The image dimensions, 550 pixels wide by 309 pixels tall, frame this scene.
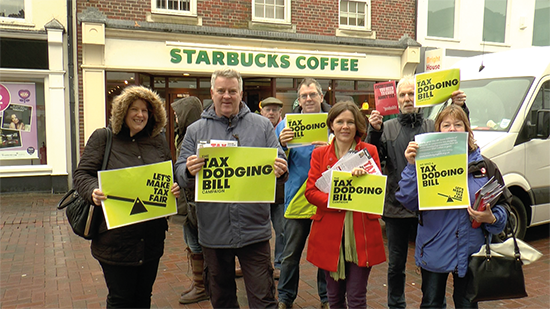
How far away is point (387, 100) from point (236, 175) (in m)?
1.81

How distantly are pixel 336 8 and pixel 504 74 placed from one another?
6.99m

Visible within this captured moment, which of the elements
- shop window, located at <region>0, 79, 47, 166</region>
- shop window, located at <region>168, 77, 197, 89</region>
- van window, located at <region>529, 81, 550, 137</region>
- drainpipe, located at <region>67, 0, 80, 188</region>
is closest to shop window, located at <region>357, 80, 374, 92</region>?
shop window, located at <region>168, 77, 197, 89</region>

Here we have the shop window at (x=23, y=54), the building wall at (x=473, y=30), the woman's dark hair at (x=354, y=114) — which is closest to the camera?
the woman's dark hair at (x=354, y=114)

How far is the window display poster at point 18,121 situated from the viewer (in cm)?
988

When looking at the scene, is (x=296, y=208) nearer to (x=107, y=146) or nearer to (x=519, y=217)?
(x=107, y=146)

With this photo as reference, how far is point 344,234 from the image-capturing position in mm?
3045

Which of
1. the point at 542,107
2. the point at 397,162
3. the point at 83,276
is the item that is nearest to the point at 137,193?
the point at 397,162

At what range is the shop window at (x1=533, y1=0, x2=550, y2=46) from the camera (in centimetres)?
1443

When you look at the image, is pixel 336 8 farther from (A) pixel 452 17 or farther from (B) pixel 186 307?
(B) pixel 186 307

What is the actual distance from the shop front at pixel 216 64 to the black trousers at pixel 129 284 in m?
7.95

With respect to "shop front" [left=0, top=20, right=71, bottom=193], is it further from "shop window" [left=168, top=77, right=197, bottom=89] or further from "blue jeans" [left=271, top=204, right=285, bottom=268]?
"blue jeans" [left=271, top=204, right=285, bottom=268]

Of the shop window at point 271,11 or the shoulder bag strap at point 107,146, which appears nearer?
the shoulder bag strap at point 107,146

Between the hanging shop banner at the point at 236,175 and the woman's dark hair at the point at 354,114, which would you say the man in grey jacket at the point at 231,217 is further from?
the woman's dark hair at the point at 354,114

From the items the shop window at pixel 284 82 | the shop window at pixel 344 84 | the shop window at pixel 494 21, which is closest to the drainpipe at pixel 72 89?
the shop window at pixel 284 82
